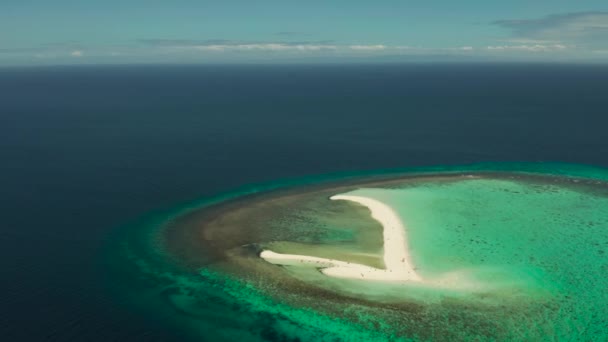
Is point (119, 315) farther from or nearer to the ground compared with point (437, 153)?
nearer to the ground

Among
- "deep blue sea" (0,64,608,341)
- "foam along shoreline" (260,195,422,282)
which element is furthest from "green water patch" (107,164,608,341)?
"deep blue sea" (0,64,608,341)

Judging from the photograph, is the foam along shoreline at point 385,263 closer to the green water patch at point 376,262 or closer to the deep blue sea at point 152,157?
the green water patch at point 376,262

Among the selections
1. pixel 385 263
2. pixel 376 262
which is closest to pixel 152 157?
pixel 376 262

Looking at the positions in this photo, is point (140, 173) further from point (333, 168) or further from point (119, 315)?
point (119, 315)

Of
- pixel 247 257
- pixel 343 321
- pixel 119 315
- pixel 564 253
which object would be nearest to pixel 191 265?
pixel 247 257

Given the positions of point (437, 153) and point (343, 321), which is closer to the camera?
point (343, 321)

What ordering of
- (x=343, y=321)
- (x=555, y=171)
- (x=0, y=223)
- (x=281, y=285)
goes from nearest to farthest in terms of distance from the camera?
(x=343, y=321) → (x=281, y=285) → (x=0, y=223) → (x=555, y=171)
